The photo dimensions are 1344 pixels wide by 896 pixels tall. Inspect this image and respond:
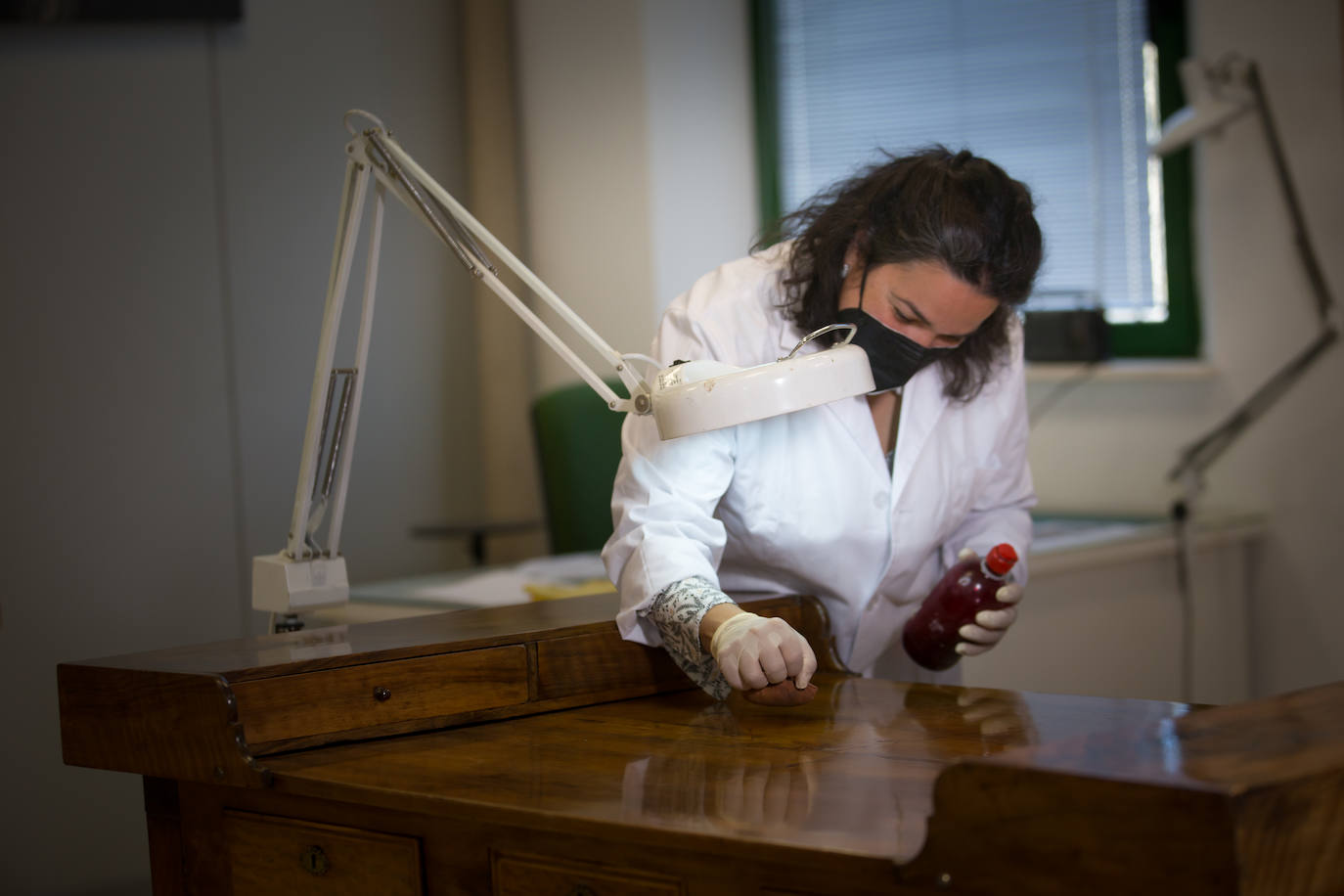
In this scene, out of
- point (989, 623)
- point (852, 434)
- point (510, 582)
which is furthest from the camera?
point (510, 582)

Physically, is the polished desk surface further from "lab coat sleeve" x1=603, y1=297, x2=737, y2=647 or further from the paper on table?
the paper on table

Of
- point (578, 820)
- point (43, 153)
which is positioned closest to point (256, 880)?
point (578, 820)

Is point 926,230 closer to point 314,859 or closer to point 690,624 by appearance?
point 690,624

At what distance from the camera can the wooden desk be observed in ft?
2.89

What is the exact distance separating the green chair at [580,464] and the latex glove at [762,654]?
1751 millimetres

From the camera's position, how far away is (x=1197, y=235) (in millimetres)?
3172

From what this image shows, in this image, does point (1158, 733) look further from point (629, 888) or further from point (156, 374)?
point (156, 374)

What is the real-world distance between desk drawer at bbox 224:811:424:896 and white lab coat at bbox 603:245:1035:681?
372 millimetres

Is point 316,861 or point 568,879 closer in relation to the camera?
point 568,879

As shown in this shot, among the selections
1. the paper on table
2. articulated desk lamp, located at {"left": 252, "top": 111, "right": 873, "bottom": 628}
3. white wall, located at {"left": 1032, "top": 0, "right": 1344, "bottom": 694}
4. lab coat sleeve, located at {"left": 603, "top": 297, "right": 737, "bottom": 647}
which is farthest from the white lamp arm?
white wall, located at {"left": 1032, "top": 0, "right": 1344, "bottom": 694}

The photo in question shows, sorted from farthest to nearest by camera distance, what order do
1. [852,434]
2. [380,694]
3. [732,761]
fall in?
[852,434] < [380,694] < [732,761]

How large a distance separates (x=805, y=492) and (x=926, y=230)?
0.34 metres

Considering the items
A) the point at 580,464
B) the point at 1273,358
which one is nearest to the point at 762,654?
the point at 580,464

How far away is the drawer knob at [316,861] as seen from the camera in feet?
4.22
